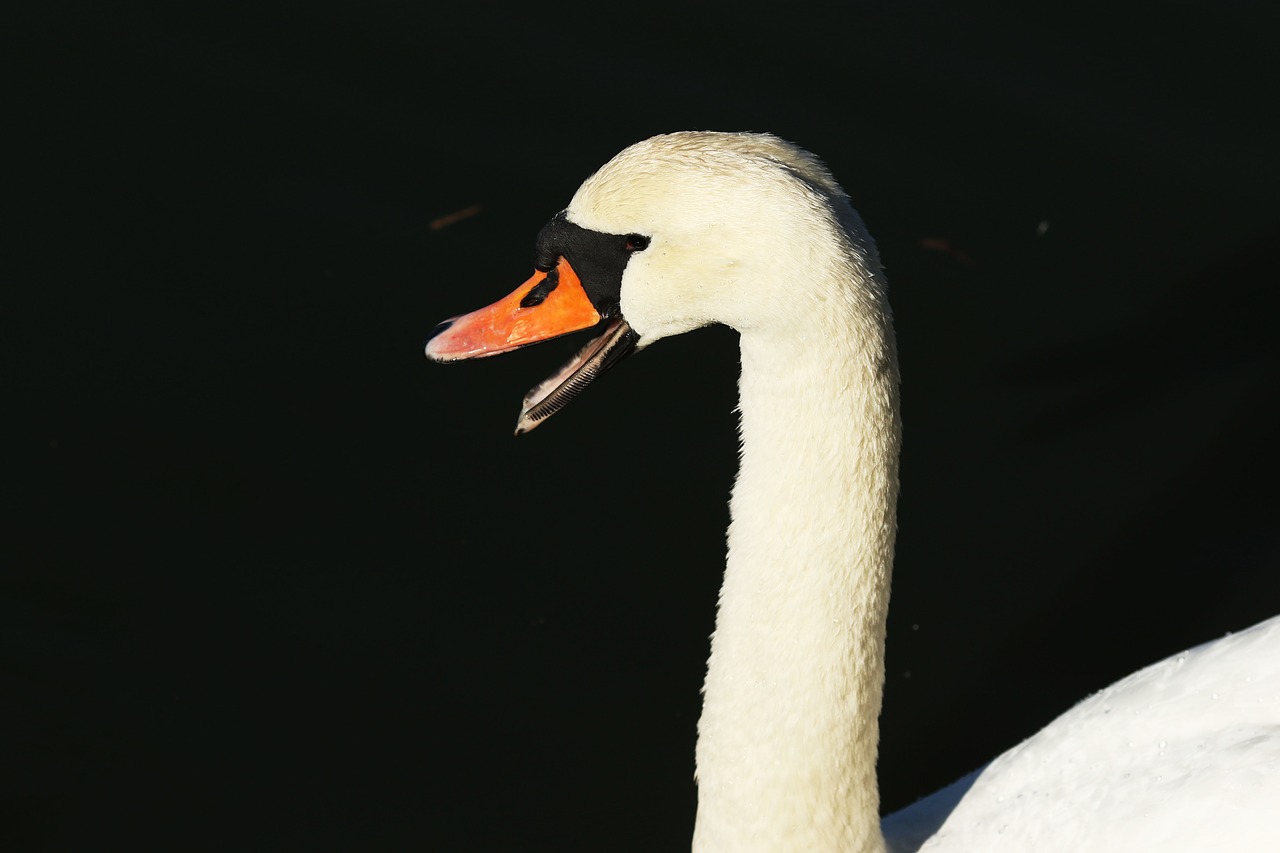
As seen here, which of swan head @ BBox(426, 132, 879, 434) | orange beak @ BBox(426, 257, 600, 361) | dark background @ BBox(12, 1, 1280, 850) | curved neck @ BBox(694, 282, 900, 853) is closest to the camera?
swan head @ BBox(426, 132, 879, 434)

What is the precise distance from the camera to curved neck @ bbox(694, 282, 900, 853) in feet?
9.72

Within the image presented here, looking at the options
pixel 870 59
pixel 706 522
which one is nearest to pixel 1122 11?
pixel 870 59

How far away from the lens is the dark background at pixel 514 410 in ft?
15.7

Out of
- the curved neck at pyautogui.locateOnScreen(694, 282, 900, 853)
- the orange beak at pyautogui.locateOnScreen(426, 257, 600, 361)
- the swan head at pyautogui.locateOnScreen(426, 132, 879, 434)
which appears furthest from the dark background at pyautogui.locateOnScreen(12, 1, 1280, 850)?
the swan head at pyautogui.locateOnScreen(426, 132, 879, 434)

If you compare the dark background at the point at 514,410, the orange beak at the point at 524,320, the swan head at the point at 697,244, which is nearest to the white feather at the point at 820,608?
the swan head at the point at 697,244

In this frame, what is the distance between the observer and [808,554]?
10.2ft

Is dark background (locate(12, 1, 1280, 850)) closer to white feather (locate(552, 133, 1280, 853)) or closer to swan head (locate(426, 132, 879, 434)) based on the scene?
white feather (locate(552, 133, 1280, 853))

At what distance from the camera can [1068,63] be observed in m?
6.95

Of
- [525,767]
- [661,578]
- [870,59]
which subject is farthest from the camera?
[870,59]

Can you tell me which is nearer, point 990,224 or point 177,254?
point 177,254

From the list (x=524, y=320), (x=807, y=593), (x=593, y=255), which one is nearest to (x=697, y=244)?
(x=593, y=255)

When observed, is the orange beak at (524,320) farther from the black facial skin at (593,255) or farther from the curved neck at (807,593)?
the curved neck at (807,593)

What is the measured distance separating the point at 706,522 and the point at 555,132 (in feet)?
6.66

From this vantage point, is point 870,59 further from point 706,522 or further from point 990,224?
point 706,522
